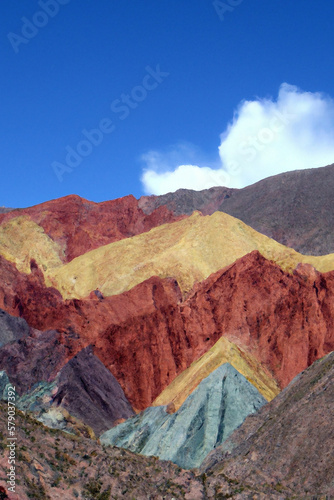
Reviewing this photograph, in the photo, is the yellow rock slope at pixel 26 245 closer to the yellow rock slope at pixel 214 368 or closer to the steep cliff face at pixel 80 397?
the steep cliff face at pixel 80 397

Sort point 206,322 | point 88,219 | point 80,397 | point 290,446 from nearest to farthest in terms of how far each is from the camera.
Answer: point 290,446
point 80,397
point 206,322
point 88,219

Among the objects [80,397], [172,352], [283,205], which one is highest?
[283,205]

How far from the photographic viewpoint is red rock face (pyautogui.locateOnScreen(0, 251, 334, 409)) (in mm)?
48062

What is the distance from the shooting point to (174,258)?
56781mm

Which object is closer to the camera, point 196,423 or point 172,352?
point 196,423

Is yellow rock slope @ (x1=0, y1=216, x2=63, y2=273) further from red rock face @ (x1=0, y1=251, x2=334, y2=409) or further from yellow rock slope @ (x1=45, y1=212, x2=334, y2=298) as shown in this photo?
red rock face @ (x1=0, y1=251, x2=334, y2=409)

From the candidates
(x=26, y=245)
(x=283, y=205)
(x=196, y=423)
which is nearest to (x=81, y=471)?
(x=196, y=423)

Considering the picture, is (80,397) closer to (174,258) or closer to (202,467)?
(202,467)

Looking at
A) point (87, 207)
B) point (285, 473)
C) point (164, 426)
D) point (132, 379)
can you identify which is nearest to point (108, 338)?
point (132, 379)

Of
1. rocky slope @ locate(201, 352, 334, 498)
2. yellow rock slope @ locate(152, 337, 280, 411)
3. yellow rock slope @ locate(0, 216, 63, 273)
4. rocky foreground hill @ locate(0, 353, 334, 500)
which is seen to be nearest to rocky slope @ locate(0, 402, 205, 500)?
rocky foreground hill @ locate(0, 353, 334, 500)

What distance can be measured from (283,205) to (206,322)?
39.4 meters

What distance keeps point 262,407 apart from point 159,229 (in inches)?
1448

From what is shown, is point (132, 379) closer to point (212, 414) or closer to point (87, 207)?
point (212, 414)

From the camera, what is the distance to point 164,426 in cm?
3841
